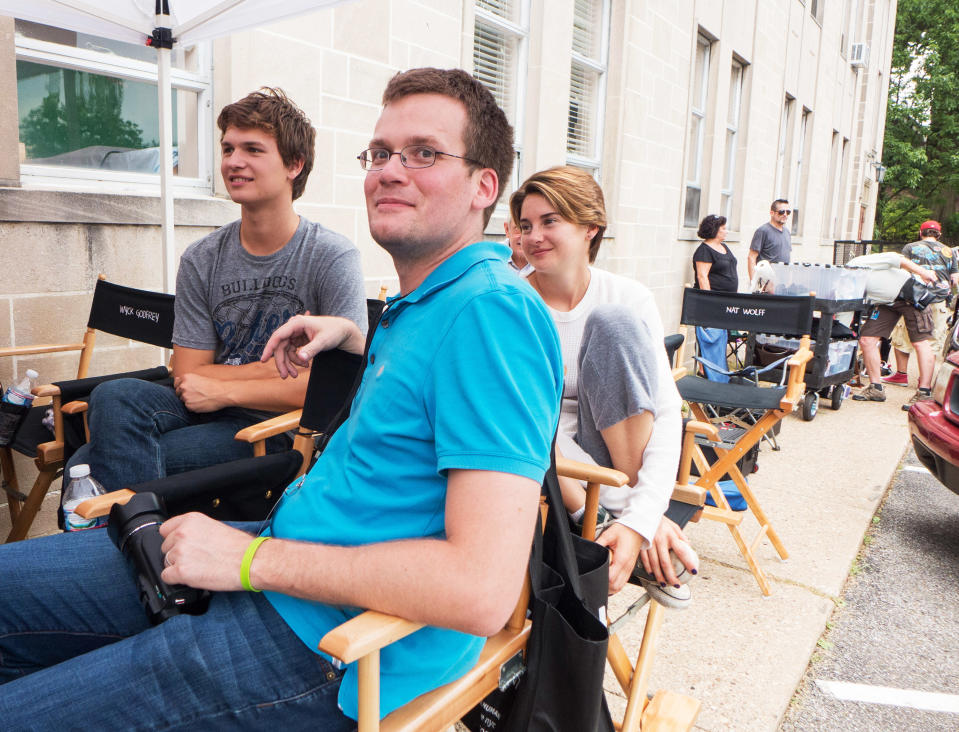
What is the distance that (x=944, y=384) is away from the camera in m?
4.24

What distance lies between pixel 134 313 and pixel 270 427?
139 cm

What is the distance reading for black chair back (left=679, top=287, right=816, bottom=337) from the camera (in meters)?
5.50

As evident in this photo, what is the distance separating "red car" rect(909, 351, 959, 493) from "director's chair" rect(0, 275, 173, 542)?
4.10 meters

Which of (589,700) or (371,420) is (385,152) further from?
(589,700)

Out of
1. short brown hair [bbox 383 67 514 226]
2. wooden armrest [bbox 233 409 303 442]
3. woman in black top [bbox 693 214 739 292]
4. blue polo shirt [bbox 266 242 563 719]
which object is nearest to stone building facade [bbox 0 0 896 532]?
woman in black top [bbox 693 214 739 292]

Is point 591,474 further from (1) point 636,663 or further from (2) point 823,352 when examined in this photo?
(2) point 823,352

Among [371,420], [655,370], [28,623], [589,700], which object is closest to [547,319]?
[371,420]

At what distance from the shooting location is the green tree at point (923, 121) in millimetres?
30328

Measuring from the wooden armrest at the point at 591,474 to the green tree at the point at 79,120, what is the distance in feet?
10.8

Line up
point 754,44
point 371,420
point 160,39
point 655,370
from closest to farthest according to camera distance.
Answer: point 371,420, point 655,370, point 160,39, point 754,44

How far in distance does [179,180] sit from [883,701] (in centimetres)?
429

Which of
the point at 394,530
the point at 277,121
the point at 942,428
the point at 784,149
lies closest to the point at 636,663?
the point at 394,530

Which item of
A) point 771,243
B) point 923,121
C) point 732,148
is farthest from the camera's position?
point 923,121

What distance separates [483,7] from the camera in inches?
248
